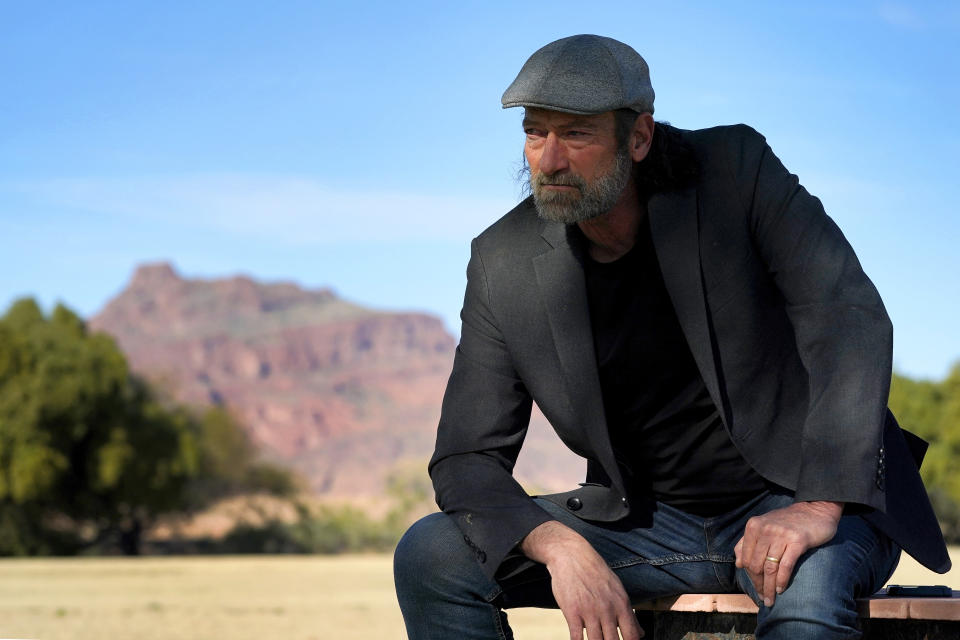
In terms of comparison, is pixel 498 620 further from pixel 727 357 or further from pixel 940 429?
pixel 940 429

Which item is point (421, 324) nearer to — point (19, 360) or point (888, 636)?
point (19, 360)

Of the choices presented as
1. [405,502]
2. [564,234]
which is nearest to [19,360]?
[405,502]

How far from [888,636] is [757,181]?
101 cm

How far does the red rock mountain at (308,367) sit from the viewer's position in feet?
424

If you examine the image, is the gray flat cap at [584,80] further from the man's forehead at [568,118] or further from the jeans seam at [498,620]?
the jeans seam at [498,620]

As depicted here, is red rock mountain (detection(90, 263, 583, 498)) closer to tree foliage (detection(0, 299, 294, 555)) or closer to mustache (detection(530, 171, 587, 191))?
tree foliage (detection(0, 299, 294, 555))

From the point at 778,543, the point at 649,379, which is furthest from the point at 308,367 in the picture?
the point at 778,543

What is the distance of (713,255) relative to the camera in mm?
2775

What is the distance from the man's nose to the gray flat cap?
77 mm

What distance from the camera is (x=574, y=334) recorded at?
283 cm

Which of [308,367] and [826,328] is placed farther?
[308,367]

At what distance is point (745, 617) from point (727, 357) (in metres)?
0.55

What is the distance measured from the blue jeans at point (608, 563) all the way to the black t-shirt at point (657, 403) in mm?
56

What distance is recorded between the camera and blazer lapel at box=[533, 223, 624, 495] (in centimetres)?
278
